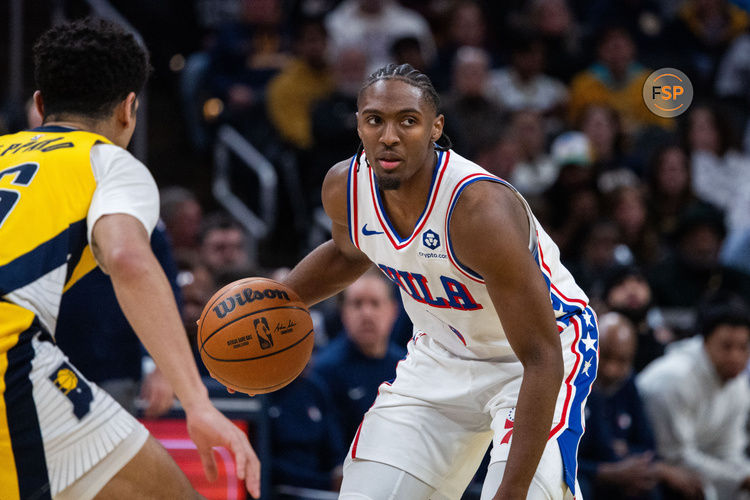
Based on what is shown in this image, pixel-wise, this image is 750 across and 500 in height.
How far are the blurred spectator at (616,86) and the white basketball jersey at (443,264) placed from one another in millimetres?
6312

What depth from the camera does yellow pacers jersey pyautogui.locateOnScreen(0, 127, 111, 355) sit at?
2994mm

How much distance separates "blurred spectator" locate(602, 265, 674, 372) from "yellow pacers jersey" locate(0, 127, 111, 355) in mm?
4582

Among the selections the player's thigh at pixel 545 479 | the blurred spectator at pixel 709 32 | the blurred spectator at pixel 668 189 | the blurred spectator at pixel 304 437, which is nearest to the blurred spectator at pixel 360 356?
the blurred spectator at pixel 304 437

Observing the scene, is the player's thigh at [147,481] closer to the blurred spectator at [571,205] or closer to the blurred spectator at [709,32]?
the blurred spectator at [571,205]

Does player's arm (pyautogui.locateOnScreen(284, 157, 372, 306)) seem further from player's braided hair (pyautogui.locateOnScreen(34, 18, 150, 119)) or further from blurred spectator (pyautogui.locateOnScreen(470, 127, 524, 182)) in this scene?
blurred spectator (pyautogui.locateOnScreen(470, 127, 524, 182))

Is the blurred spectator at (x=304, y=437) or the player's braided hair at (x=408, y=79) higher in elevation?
the player's braided hair at (x=408, y=79)

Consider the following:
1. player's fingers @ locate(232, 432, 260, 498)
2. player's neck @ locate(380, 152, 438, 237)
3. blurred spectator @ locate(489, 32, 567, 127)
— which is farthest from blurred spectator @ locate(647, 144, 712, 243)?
player's fingers @ locate(232, 432, 260, 498)

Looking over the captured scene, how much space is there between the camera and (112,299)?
177 inches

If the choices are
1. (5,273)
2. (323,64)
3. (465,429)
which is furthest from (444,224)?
(323,64)

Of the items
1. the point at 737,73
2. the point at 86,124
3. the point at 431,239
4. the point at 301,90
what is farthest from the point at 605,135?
the point at 86,124

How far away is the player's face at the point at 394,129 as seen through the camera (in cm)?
351

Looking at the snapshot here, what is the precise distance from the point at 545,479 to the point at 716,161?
6.59 meters

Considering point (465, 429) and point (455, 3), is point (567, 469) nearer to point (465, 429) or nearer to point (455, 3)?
point (465, 429)

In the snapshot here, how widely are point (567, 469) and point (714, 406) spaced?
3.81 metres
